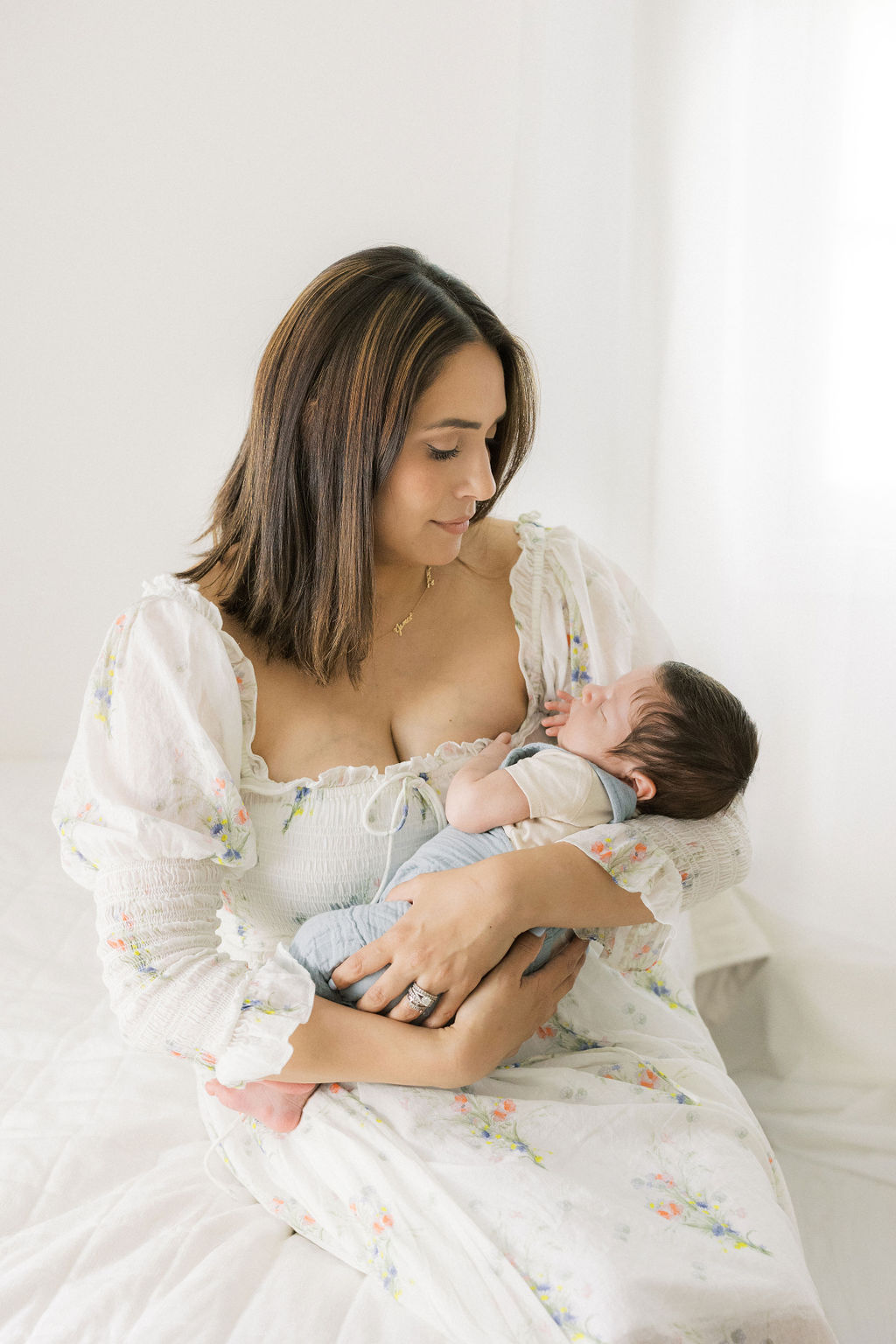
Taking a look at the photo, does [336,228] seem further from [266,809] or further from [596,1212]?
[596,1212]

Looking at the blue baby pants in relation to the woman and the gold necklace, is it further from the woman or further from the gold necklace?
the gold necklace

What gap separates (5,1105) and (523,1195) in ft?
2.19

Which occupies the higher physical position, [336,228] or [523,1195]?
[336,228]

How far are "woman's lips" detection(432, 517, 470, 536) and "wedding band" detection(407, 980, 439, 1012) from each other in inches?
20.6

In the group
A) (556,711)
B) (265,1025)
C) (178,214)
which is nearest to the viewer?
(265,1025)

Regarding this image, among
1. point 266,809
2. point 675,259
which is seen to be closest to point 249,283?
point 675,259

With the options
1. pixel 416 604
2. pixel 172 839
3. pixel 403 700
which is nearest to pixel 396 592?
pixel 416 604

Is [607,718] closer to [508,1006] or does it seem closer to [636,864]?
[636,864]

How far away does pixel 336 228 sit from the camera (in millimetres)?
2178

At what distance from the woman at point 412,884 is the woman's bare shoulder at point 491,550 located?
45mm

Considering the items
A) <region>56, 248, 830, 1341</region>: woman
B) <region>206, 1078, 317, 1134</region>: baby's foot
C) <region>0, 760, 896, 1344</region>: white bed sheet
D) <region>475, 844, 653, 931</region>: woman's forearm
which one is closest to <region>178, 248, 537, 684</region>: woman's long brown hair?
<region>56, 248, 830, 1341</region>: woman

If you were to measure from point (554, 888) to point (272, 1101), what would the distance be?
0.36 metres

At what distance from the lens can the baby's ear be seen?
46.9 inches

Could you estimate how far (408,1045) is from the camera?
1041mm
